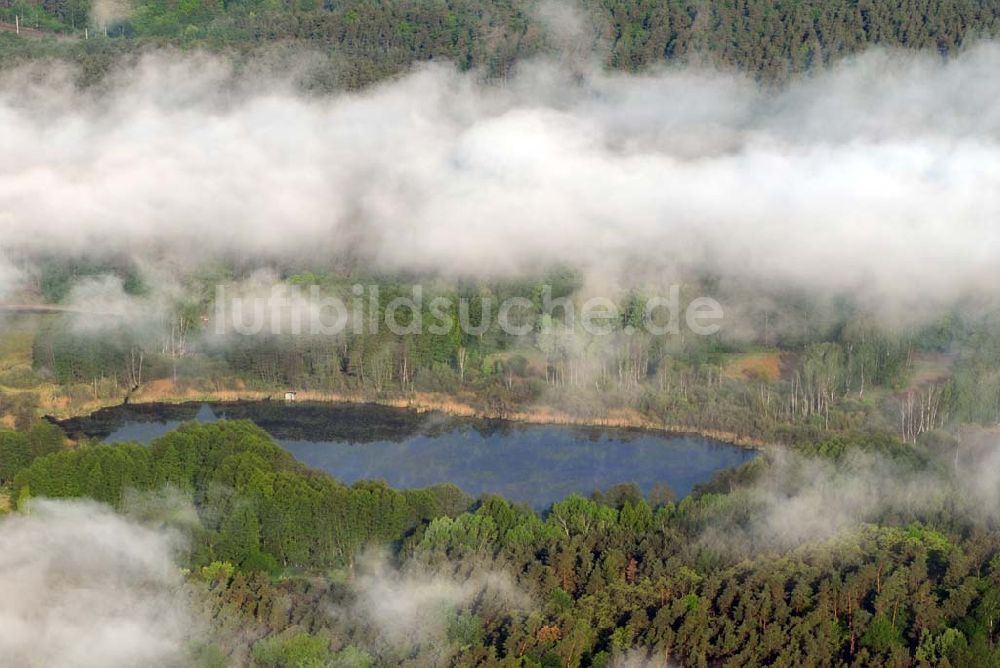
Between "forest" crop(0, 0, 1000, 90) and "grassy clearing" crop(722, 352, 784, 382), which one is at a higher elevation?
"forest" crop(0, 0, 1000, 90)

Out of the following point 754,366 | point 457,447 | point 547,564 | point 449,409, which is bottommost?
point 547,564

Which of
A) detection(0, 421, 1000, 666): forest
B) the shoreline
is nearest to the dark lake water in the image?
the shoreline

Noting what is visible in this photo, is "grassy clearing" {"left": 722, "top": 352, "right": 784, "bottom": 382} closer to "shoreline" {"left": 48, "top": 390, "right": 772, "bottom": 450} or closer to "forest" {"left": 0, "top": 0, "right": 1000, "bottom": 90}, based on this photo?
"shoreline" {"left": 48, "top": 390, "right": 772, "bottom": 450}

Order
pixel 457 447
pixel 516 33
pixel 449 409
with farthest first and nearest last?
pixel 516 33 < pixel 449 409 < pixel 457 447

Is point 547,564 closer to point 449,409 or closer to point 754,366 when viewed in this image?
point 449,409

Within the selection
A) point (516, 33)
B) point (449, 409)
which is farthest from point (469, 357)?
point (516, 33)

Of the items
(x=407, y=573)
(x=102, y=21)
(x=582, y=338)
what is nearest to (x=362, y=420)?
(x=582, y=338)

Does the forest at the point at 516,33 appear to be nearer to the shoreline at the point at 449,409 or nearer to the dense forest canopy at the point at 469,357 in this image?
the dense forest canopy at the point at 469,357
